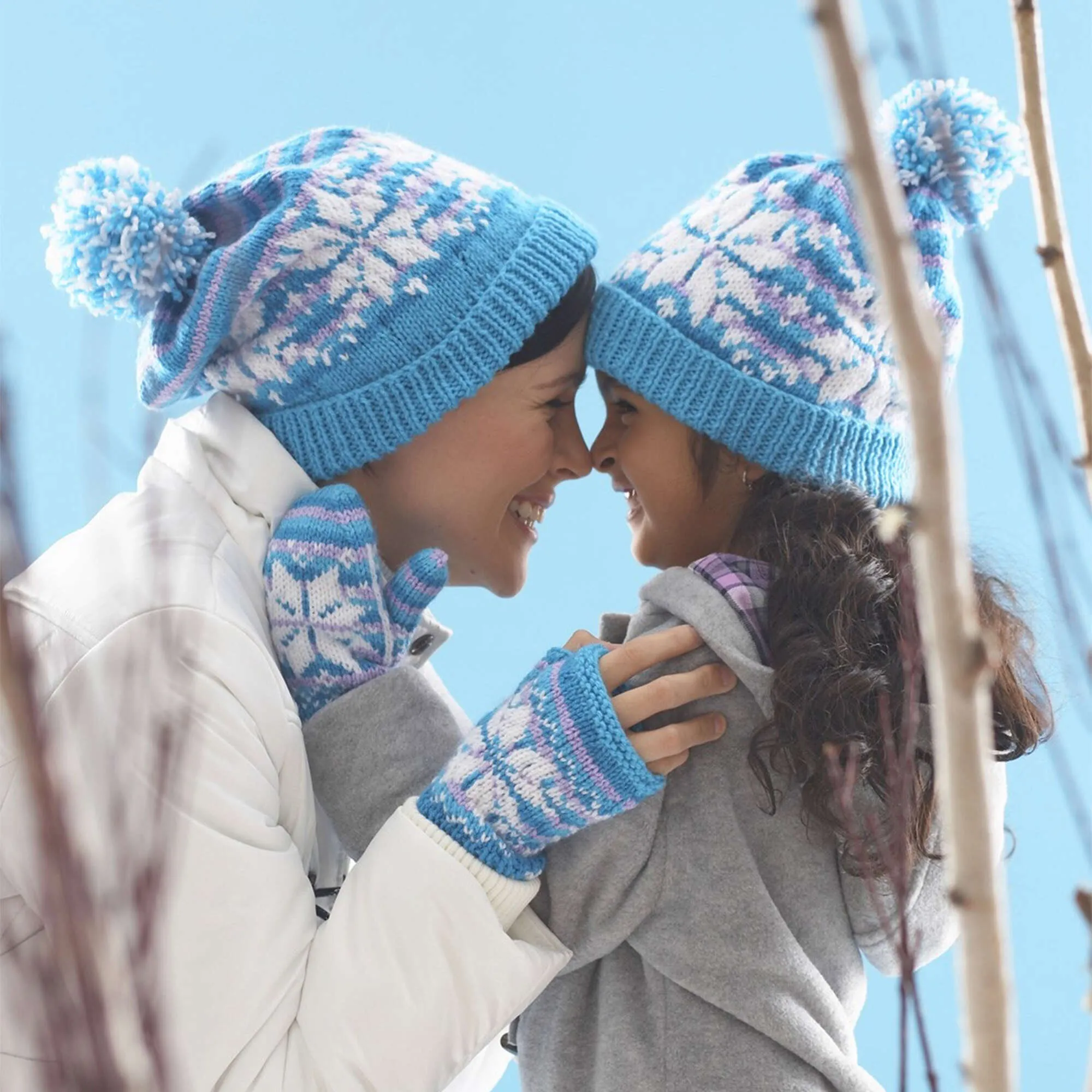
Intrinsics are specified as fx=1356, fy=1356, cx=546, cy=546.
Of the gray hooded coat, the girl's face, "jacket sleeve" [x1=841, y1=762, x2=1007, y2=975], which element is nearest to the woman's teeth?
Answer: the girl's face

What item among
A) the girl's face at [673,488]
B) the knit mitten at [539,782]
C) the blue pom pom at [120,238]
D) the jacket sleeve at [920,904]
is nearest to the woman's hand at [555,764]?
the knit mitten at [539,782]

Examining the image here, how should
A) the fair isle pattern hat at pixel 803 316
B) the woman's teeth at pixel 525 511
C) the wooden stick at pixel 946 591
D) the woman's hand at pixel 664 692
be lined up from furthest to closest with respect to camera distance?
1. the woman's teeth at pixel 525 511
2. the fair isle pattern hat at pixel 803 316
3. the woman's hand at pixel 664 692
4. the wooden stick at pixel 946 591

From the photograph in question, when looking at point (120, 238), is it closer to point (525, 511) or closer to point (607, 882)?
point (525, 511)

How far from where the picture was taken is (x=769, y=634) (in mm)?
1248

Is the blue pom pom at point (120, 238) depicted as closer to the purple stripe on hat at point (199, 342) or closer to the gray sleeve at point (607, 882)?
the purple stripe on hat at point (199, 342)

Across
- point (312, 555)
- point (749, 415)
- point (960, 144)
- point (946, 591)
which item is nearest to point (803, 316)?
point (749, 415)

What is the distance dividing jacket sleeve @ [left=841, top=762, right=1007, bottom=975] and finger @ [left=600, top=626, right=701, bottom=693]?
0.87 feet

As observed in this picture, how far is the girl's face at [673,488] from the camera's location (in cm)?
147

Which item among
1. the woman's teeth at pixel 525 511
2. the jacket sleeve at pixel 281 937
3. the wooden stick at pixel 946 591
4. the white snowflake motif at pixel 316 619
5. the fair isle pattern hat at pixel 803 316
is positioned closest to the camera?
the wooden stick at pixel 946 591

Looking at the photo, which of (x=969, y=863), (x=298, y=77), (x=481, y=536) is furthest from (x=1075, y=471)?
(x=298, y=77)

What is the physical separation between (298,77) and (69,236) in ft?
6.88

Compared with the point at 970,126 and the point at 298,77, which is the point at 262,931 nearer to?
the point at 970,126

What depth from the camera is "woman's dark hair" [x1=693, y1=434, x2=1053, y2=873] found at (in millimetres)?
1154

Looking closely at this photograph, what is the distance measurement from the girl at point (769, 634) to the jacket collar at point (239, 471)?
1.22 feet
